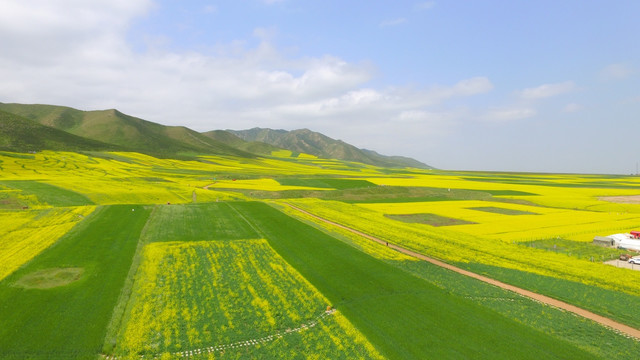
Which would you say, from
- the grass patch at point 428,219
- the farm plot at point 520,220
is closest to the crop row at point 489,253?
the grass patch at point 428,219

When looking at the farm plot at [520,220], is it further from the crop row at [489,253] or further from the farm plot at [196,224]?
the farm plot at [196,224]

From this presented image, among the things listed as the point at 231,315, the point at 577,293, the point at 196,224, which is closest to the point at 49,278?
the point at 231,315

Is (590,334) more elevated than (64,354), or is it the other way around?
(590,334)

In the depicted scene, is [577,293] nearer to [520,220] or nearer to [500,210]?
[520,220]

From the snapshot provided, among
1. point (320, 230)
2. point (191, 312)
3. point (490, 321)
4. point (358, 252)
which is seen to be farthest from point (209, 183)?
point (490, 321)

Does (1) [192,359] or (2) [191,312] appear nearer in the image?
(1) [192,359]

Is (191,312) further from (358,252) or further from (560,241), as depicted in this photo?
(560,241)

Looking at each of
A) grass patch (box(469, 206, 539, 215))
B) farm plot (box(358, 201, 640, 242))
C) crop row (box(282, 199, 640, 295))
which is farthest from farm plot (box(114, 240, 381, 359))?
grass patch (box(469, 206, 539, 215))
